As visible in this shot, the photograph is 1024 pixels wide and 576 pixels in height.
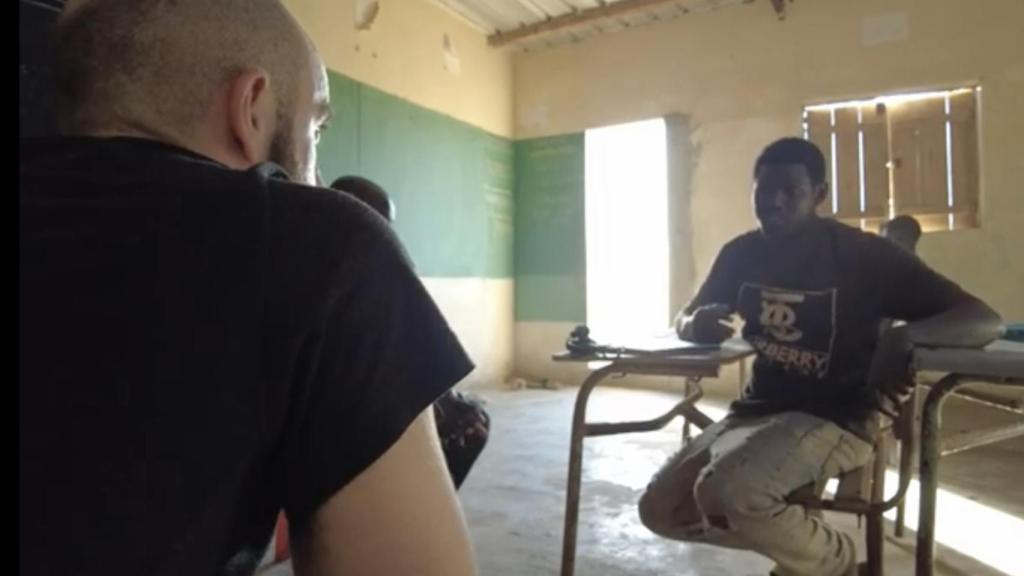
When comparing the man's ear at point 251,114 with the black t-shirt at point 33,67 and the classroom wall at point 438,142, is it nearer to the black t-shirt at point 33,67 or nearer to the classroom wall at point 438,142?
the black t-shirt at point 33,67

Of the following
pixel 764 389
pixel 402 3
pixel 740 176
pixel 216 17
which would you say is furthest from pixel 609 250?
pixel 216 17

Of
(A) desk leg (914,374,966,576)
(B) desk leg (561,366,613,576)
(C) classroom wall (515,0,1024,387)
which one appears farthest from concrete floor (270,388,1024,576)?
(C) classroom wall (515,0,1024,387)

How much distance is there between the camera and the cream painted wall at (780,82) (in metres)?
3.93

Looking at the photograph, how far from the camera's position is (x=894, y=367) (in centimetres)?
122

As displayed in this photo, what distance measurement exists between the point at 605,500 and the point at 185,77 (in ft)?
7.21

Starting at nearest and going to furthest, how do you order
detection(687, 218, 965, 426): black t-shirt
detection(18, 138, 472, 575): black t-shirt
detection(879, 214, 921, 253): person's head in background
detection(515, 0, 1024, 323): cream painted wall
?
1. detection(18, 138, 472, 575): black t-shirt
2. detection(687, 218, 965, 426): black t-shirt
3. detection(879, 214, 921, 253): person's head in background
4. detection(515, 0, 1024, 323): cream painted wall

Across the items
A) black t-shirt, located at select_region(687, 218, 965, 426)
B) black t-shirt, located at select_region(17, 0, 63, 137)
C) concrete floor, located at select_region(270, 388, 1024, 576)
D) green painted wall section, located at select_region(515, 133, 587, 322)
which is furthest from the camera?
green painted wall section, located at select_region(515, 133, 587, 322)

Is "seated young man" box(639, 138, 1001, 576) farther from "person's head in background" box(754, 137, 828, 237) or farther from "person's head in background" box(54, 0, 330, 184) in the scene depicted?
"person's head in background" box(54, 0, 330, 184)

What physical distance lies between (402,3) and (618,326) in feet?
10.4

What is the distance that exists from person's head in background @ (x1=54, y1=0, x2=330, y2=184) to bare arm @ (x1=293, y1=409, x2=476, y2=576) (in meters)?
0.26

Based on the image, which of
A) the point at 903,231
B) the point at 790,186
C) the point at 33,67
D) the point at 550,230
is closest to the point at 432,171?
the point at 550,230

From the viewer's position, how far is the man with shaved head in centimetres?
37

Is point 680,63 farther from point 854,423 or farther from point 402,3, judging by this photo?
point 854,423

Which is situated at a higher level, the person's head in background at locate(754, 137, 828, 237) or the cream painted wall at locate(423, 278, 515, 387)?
the person's head in background at locate(754, 137, 828, 237)
